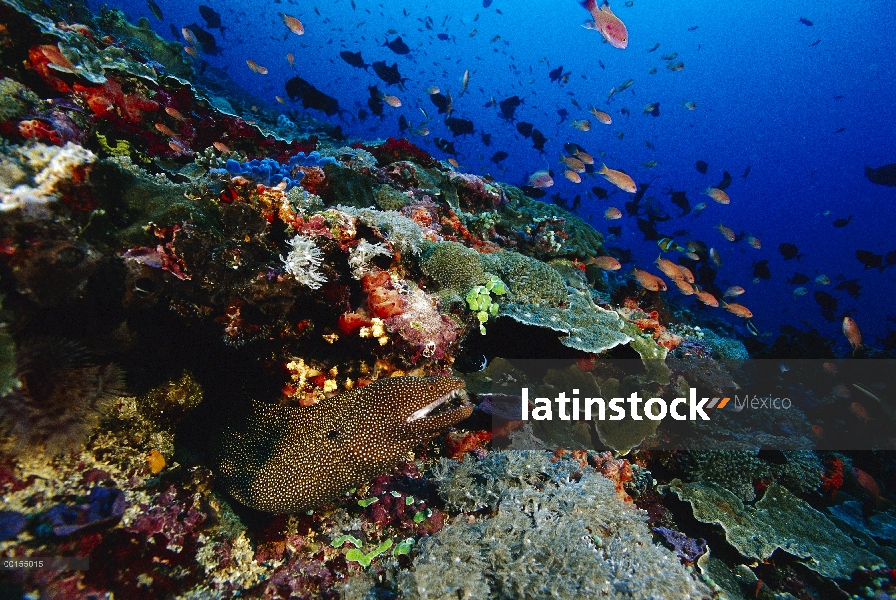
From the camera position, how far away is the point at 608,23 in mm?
5984

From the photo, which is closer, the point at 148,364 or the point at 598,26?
the point at 148,364

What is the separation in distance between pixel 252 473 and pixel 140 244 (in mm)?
1857

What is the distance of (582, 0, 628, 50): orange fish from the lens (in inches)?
233

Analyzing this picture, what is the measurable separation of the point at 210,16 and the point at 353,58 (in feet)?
14.2

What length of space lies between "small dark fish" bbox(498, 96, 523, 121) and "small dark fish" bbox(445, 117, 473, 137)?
4.14ft

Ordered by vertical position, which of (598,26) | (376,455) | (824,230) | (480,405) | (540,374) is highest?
(824,230)

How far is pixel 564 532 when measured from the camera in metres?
3.04

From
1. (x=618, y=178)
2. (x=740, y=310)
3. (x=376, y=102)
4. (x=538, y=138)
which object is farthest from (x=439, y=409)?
(x=376, y=102)

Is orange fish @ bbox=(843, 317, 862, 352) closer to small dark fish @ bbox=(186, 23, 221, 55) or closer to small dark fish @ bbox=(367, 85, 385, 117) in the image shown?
small dark fish @ bbox=(367, 85, 385, 117)

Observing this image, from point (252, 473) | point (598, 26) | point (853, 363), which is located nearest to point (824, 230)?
point (853, 363)

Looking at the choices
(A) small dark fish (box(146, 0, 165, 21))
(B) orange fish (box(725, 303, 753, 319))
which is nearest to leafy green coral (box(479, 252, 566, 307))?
(B) orange fish (box(725, 303, 753, 319))

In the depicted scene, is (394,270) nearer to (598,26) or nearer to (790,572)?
(598,26)

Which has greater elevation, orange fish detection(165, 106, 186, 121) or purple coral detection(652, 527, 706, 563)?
orange fish detection(165, 106, 186, 121)

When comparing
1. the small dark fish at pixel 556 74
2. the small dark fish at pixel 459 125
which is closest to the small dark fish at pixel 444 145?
the small dark fish at pixel 459 125
